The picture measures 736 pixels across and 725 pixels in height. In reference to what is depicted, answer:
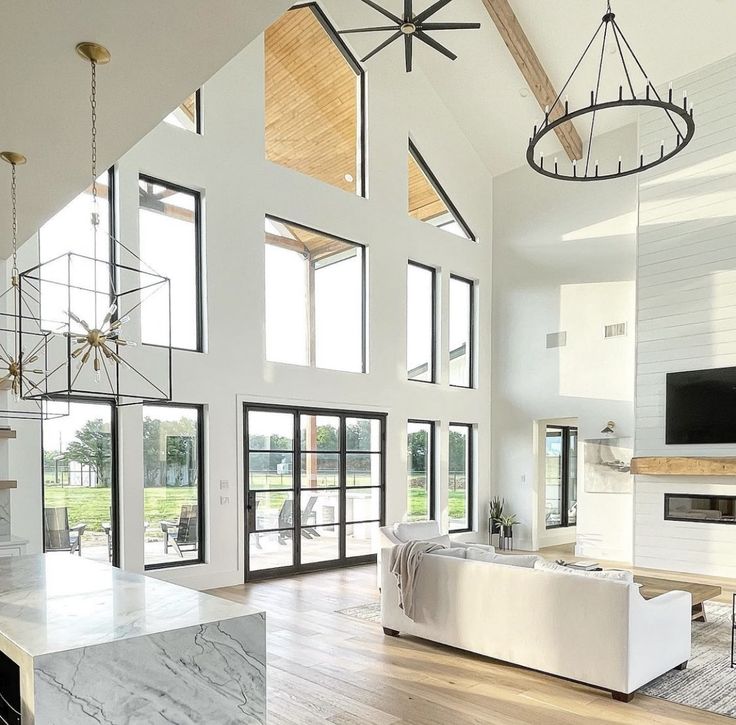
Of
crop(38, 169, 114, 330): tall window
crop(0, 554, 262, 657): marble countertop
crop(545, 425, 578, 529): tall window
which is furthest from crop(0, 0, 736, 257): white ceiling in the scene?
crop(545, 425, 578, 529): tall window

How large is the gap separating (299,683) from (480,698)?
3.76 feet

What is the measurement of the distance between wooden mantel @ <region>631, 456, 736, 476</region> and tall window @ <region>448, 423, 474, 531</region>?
274cm

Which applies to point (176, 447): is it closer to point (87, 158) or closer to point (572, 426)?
point (87, 158)

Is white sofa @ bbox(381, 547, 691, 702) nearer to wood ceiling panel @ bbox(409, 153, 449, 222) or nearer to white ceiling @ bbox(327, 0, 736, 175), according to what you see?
wood ceiling panel @ bbox(409, 153, 449, 222)

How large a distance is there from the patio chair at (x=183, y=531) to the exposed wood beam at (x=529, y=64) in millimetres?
6604

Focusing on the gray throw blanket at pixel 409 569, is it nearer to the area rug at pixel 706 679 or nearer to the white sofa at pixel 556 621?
the white sofa at pixel 556 621

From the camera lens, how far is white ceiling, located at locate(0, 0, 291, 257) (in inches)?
91.4

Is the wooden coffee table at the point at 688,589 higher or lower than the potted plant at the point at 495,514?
higher

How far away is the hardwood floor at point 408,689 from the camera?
12.7ft

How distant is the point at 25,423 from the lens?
19.9 ft

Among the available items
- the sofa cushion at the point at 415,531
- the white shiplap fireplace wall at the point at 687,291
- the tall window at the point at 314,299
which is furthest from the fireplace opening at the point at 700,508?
the tall window at the point at 314,299

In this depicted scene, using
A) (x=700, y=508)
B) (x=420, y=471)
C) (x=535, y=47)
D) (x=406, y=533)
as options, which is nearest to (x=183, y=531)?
(x=406, y=533)

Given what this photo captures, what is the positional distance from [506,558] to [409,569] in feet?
2.48

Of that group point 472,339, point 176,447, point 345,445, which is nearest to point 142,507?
point 176,447
